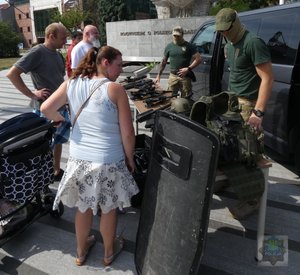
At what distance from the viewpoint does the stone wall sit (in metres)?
14.1

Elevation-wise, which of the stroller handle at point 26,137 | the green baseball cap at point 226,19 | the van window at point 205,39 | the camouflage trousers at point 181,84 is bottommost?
the camouflage trousers at point 181,84

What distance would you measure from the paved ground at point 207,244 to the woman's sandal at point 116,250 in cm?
4

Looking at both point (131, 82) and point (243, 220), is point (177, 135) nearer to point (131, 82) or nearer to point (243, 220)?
point (243, 220)

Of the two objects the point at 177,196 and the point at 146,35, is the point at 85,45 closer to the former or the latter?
the point at 177,196

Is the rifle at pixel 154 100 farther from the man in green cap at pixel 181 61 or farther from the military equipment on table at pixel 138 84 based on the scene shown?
the man in green cap at pixel 181 61

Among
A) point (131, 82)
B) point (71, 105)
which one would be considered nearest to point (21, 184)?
point (71, 105)

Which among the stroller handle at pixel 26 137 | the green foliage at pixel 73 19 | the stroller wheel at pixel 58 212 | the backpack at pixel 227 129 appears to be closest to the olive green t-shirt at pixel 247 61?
the backpack at pixel 227 129

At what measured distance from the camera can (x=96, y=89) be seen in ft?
7.80

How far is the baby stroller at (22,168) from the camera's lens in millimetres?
2805

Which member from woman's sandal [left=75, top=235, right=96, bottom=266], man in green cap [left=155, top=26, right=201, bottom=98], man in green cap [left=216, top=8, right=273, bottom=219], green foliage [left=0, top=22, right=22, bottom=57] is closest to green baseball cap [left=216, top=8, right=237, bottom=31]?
man in green cap [left=216, top=8, right=273, bottom=219]

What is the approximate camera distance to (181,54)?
617cm

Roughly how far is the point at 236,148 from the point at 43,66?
2432 mm

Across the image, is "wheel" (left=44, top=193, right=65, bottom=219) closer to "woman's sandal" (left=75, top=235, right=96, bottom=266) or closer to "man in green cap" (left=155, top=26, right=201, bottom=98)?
"woman's sandal" (left=75, top=235, right=96, bottom=266)

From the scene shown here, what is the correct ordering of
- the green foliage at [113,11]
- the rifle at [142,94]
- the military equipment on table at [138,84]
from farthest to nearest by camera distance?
the green foliage at [113,11] < the military equipment on table at [138,84] < the rifle at [142,94]
